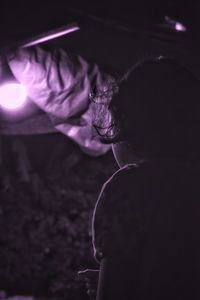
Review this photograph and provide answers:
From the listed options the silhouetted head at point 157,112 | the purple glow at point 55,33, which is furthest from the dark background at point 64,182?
the silhouetted head at point 157,112

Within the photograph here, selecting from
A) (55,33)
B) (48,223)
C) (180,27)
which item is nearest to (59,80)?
(55,33)

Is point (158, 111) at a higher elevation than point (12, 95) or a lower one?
higher

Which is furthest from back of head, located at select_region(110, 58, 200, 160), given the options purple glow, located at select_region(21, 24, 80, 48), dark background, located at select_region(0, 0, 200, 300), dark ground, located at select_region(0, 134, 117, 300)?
dark ground, located at select_region(0, 134, 117, 300)

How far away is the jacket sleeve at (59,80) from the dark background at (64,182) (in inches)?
7.2

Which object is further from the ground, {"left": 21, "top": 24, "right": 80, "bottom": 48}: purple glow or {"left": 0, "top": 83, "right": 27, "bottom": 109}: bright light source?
{"left": 21, "top": 24, "right": 80, "bottom": 48}: purple glow

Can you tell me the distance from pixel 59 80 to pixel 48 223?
3.29 meters

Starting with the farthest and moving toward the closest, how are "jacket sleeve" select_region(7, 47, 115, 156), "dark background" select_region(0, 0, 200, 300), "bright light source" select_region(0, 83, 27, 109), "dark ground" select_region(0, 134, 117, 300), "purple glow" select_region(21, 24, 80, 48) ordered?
"dark ground" select_region(0, 134, 117, 300) → "bright light source" select_region(0, 83, 27, 109) → "dark background" select_region(0, 0, 200, 300) → "jacket sleeve" select_region(7, 47, 115, 156) → "purple glow" select_region(21, 24, 80, 48)

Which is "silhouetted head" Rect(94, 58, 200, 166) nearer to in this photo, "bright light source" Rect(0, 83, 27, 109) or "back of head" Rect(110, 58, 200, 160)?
"back of head" Rect(110, 58, 200, 160)

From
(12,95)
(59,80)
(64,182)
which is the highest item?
(59,80)

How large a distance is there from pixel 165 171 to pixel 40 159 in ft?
19.7

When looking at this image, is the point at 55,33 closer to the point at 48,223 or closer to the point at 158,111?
the point at 158,111

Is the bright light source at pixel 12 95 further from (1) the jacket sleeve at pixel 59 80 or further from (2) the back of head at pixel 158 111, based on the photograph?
(2) the back of head at pixel 158 111

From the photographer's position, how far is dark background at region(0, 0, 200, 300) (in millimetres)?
3143

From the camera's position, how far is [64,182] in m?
6.32
